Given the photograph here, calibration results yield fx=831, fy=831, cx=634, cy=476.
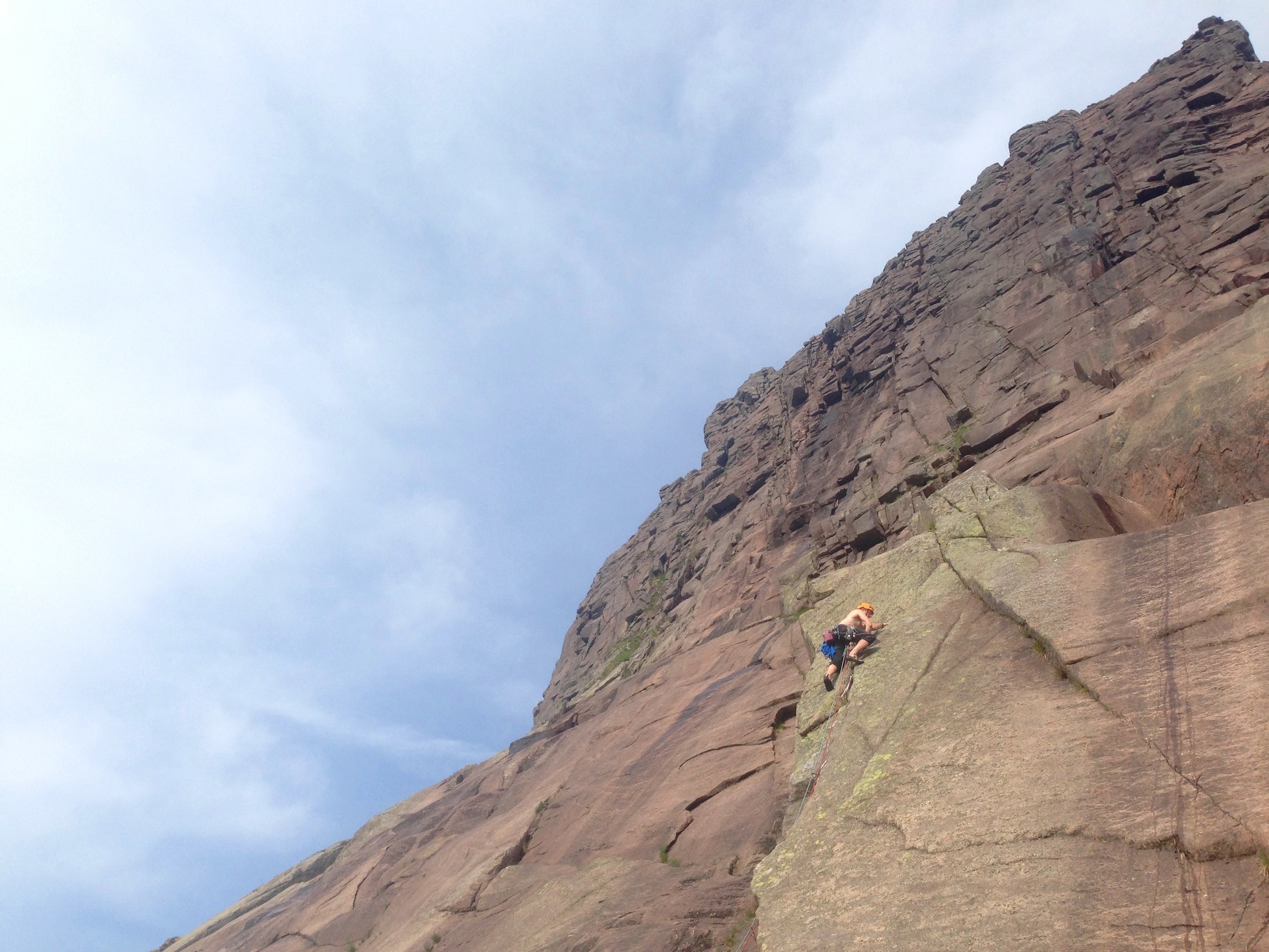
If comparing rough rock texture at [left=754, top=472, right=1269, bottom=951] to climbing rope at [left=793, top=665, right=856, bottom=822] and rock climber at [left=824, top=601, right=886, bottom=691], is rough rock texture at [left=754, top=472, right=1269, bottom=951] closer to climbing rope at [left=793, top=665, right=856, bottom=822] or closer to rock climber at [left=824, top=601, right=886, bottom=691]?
climbing rope at [left=793, top=665, right=856, bottom=822]

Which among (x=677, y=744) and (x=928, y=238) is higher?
(x=928, y=238)

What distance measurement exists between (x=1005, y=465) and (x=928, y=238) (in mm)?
39852

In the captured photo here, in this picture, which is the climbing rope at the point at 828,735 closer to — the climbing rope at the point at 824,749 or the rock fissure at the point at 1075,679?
the climbing rope at the point at 824,749

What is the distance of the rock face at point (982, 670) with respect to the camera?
1106cm

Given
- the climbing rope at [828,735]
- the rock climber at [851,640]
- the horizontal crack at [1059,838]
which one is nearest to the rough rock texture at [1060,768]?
the horizontal crack at [1059,838]

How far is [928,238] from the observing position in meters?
62.6

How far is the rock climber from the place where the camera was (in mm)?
19094

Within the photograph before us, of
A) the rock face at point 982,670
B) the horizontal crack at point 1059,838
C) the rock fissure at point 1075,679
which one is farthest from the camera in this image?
the rock face at point 982,670

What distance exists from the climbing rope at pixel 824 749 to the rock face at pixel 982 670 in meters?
0.21

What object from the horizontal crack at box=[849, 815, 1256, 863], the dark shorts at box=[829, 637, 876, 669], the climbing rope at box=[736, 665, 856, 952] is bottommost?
the horizontal crack at box=[849, 815, 1256, 863]

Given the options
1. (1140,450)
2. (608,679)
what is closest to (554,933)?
(1140,450)

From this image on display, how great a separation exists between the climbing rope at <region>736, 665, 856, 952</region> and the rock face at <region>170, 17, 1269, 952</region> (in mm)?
215

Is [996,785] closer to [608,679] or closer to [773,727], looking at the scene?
[773,727]

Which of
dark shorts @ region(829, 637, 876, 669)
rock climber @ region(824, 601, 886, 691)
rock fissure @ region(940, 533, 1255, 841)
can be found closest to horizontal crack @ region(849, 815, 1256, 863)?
rock fissure @ region(940, 533, 1255, 841)
